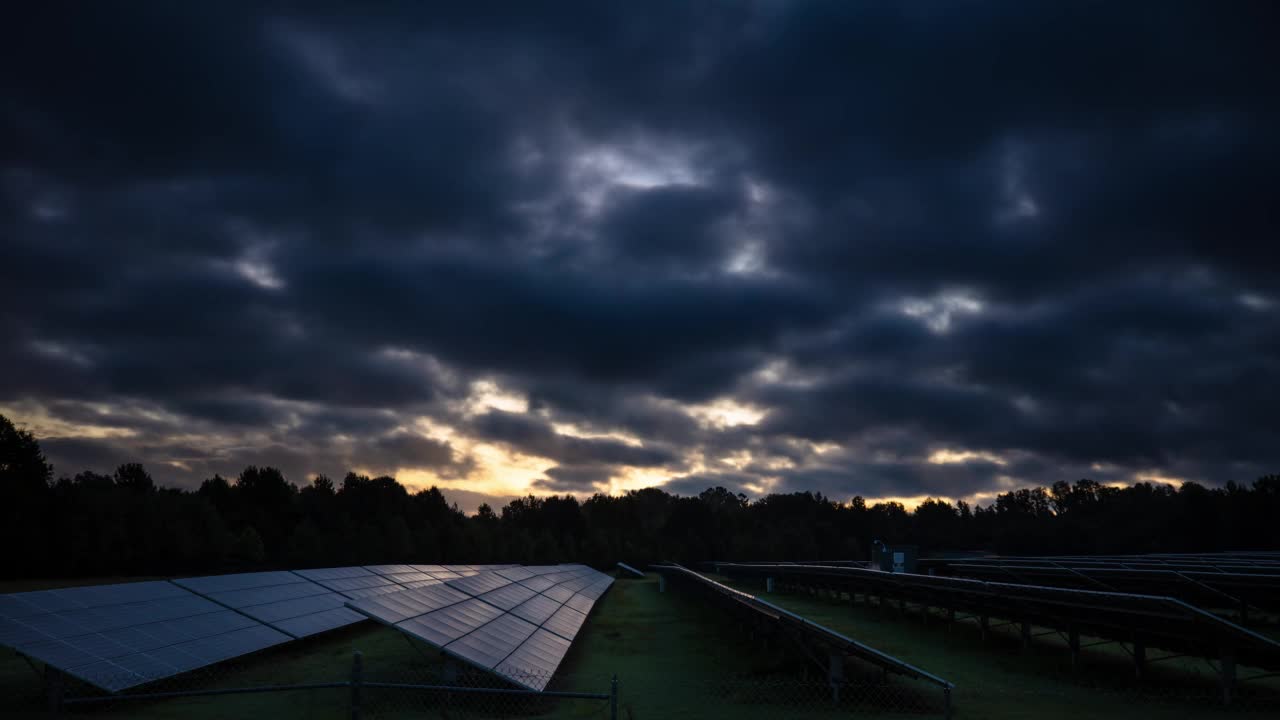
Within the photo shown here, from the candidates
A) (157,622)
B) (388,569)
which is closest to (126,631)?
(157,622)

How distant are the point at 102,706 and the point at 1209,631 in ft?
75.8

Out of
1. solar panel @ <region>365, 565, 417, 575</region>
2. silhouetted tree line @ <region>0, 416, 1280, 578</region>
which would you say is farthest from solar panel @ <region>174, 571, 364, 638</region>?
silhouetted tree line @ <region>0, 416, 1280, 578</region>

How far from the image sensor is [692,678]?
63.0ft

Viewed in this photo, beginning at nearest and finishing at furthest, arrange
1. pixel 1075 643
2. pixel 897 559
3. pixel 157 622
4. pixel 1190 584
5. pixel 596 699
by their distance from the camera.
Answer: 1. pixel 596 699
2. pixel 157 622
3. pixel 1075 643
4. pixel 1190 584
5. pixel 897 559

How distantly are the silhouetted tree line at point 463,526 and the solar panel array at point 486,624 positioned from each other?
51399 millimetres

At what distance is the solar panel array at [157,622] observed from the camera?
573 inches

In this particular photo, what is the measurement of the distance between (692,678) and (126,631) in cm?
1368

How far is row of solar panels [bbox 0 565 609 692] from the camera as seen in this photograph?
47.8ft

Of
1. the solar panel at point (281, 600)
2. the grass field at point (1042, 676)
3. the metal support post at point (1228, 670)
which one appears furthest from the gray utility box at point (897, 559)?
the solar panel at point (281, 600)

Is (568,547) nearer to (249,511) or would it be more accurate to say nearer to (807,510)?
(249,511)

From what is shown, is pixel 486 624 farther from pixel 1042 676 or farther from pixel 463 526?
pixel 463 526

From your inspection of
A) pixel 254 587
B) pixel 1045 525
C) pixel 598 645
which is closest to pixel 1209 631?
pixel 598 645

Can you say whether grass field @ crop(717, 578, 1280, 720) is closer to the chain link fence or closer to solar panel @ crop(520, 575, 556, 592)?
the chain link fence

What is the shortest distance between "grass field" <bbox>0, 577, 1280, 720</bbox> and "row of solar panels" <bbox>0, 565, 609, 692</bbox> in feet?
2.44
